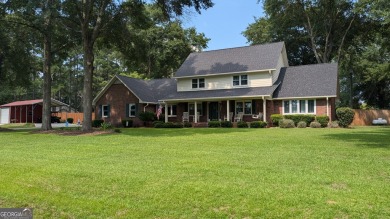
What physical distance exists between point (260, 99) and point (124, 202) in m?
24.5

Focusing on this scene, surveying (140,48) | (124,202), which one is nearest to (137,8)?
(140,48)

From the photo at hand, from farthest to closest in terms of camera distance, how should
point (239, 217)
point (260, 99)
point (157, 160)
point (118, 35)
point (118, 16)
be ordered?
point (260, 99)
point (118, 35)
point (118, 16)
point (157, 160)
point (239, 217)

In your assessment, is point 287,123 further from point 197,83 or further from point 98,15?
point 98,15

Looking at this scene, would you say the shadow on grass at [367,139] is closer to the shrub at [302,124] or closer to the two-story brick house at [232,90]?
the shrub at [302,124]

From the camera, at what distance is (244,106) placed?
30.4 metres

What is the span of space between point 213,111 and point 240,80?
361 cm

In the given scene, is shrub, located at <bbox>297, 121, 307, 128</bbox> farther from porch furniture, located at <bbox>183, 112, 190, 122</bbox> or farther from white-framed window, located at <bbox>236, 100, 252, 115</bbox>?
porch furniture, located at <bbox>183, 112, 190, 122</bbox>

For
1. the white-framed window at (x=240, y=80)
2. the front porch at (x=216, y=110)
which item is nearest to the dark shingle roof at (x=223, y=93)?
the front porch at (x=216, y=110)

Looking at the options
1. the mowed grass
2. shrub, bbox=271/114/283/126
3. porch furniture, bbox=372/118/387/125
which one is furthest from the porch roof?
the mowed grass

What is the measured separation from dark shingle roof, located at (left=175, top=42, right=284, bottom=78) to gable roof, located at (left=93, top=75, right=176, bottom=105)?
3.04 m

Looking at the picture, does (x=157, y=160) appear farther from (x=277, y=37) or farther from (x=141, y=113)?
(x=277, y=37)

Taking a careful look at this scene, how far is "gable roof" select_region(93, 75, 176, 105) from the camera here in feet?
110

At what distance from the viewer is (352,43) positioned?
146 feet

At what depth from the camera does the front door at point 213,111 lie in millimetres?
31625
